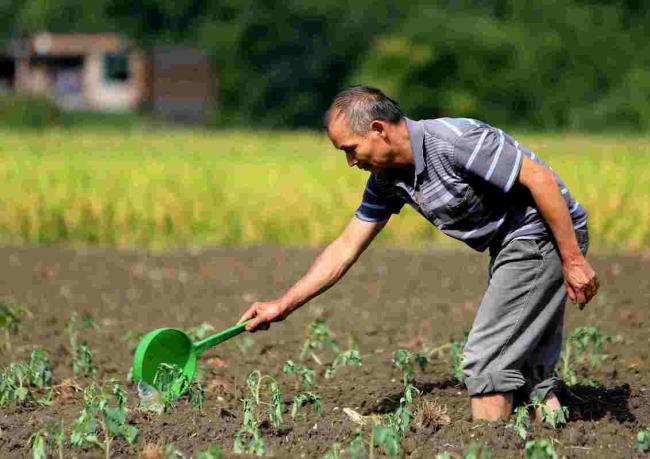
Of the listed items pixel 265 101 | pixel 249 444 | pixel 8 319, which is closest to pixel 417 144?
pixel 249 444

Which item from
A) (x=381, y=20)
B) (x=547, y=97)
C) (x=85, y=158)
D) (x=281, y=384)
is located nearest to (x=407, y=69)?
(x=547, y=97)

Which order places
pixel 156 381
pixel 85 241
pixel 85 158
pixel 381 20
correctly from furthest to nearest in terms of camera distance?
1. pixel 381 20
2. pixel 85 158
3. pixel 85 241
4. pixel 156 381

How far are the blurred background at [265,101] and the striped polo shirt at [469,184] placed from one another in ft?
30.7

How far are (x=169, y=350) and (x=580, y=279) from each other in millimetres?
1845

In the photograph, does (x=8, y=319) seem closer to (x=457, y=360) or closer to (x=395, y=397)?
(x=395, y=397)

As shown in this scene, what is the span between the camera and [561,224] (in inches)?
192

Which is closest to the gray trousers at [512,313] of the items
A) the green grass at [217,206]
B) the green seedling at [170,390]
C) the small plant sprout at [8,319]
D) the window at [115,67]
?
the green seedling at [170,390]

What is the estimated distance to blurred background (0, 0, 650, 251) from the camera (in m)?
14.8

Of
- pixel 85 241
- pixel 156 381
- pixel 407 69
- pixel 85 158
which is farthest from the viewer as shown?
pixel 407 69

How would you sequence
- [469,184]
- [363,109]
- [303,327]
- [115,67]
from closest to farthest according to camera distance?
[363,109] < [469,184] < [303,327] < [115,67]

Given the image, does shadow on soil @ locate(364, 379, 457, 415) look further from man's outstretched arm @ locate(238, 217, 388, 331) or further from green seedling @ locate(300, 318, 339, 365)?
man's outstretched arm @ locate(238, 217, 388, 331)

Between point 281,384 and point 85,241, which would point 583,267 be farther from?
point 85,241

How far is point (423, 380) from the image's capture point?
6.41 meters

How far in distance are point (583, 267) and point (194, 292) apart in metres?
6.25
